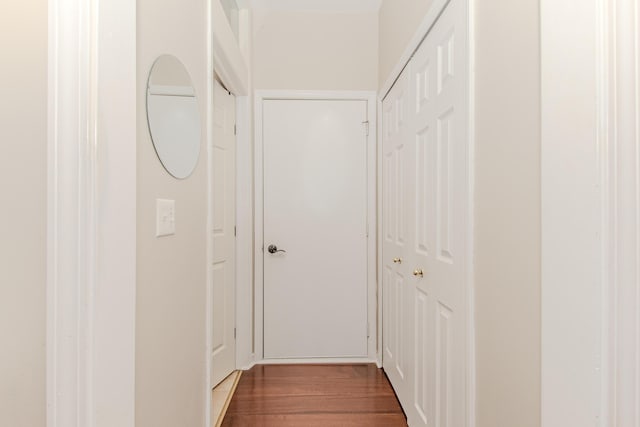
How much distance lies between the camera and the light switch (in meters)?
1.04

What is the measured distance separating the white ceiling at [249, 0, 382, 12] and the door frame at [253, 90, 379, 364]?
648 millimetres

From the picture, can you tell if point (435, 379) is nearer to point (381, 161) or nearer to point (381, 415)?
point (381, 415)

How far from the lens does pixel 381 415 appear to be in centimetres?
187

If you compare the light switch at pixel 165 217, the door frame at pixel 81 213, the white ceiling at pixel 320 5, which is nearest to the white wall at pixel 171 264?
the light switch at pixel 165 217

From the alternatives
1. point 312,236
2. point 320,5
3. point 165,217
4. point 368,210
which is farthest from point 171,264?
point 320,5

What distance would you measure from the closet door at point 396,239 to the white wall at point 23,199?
1560 mm

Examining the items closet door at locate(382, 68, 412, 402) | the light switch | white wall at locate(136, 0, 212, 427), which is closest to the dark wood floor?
closet door at locate(382, 68, 412, 402)

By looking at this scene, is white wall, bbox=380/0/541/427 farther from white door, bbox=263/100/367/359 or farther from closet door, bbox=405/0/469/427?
white door, bbox=263/100/367/359

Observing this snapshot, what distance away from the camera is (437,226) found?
138 cm

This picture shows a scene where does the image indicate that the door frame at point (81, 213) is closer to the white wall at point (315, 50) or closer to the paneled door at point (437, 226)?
the paneled door at point (437, 226)

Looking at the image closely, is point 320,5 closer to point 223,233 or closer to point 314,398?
point 223,233

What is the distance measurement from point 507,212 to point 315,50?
7.21ft

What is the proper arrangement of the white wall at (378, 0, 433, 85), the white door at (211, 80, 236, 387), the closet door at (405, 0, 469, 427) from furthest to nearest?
the white door at (211, 80, 236, 387)
the white wall at (378, 0, 433, 85)
the closet door at (405, 0, 469, 427)

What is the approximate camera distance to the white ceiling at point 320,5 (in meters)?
2.46
